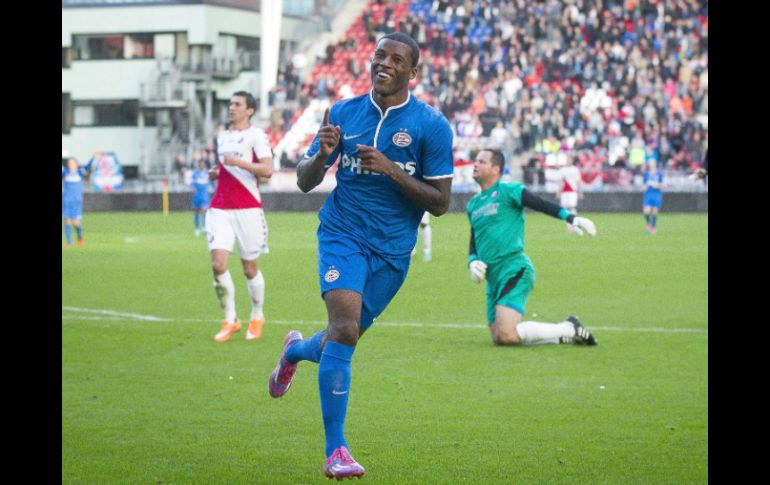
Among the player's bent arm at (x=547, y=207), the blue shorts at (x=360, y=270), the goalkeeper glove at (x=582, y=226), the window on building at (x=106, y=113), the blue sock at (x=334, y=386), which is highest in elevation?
the window on building at (x=106, y=113)

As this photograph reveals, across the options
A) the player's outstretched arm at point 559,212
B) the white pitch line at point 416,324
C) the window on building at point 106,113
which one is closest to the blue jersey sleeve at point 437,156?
the player's outstretched arm at point 559,212

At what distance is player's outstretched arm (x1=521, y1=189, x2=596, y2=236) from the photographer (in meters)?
10.5

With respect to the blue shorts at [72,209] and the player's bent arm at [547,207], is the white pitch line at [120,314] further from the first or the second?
the blue shorts at [72,209]

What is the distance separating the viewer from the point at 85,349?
39.6 feet

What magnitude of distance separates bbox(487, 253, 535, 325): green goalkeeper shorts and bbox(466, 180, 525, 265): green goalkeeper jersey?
76mm

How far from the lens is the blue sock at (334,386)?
21.4ft

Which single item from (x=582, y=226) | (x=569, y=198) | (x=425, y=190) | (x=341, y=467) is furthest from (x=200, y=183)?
(x=341, y=467)

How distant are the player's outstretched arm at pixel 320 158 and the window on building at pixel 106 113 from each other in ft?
180

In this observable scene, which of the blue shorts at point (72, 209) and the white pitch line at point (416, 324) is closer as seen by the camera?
the white pitch line at point (416, 324)

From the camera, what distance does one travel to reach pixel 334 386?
6.66m

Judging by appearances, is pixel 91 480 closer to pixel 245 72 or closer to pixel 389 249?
pixel 389 249

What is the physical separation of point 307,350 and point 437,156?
1.43 m
